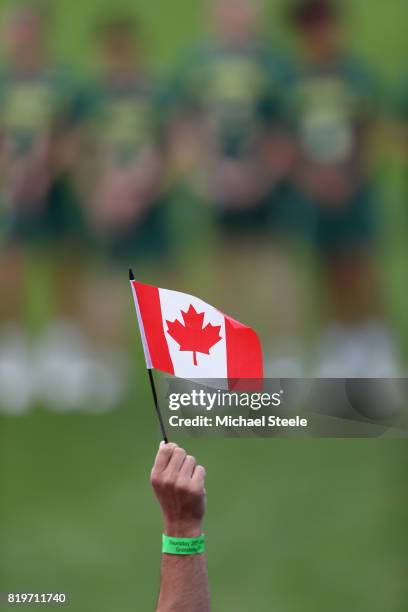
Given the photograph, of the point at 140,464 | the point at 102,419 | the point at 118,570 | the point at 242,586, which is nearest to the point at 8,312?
the point at 102,419

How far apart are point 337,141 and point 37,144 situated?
994mm

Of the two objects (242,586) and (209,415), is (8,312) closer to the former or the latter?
(209,415)

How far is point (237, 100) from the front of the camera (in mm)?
3061

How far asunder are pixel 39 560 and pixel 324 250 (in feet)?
4.52

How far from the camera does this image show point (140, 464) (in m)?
3.12

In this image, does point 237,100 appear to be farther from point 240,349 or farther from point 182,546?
point 182,546

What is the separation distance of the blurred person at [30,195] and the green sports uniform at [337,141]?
0.75 metres

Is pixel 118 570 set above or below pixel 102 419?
below

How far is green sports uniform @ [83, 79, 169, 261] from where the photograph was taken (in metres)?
3.09

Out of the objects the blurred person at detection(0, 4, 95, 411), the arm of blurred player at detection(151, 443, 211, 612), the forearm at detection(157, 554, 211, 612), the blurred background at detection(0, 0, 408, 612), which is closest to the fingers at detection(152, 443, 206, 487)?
the arm of blurred player at detection(151, 443, 211, 612)

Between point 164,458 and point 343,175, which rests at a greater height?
point 343,175

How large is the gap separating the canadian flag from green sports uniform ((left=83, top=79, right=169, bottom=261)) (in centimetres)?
144

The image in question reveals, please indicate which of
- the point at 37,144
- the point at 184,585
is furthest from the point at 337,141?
the point at 184,585

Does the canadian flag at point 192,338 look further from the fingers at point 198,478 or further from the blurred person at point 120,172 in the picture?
the blurred person at point 120,172
